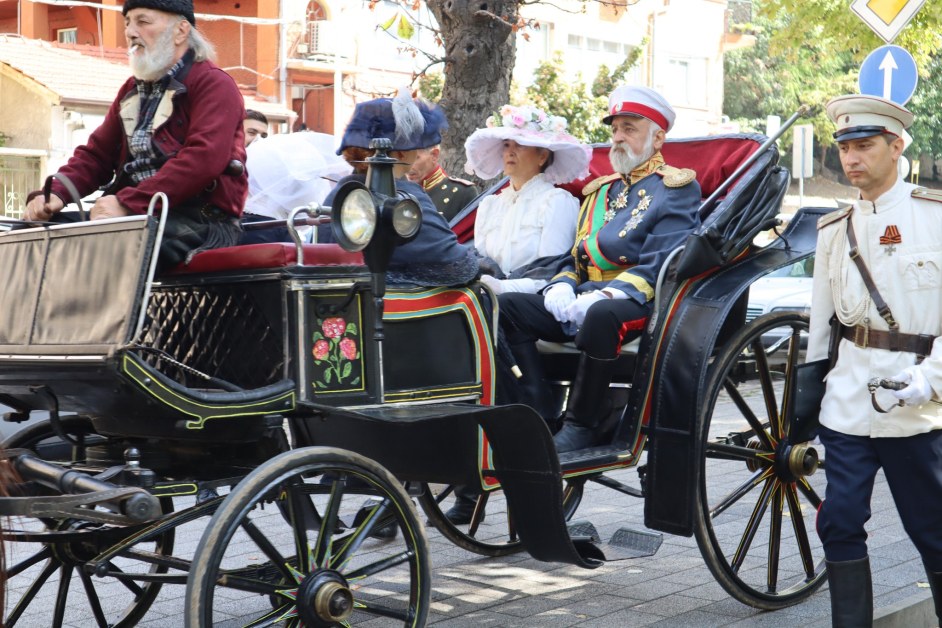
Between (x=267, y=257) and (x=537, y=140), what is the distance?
1933mm

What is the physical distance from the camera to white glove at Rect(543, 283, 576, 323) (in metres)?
4.78

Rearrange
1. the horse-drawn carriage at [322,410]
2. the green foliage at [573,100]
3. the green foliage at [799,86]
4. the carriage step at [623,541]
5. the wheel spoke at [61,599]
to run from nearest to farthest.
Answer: the horse-drawn carriage at [322,410]
the wheel spoke at [61,599]
the carriage step at [623,541]
the green foliage at [573,100]
the green foliage at [799,86]

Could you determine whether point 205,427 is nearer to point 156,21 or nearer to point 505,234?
point 156,21

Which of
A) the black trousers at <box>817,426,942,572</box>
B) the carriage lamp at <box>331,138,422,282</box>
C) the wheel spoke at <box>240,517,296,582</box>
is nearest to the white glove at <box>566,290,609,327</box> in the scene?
the black trousers at <box>817,426,942,572</box>

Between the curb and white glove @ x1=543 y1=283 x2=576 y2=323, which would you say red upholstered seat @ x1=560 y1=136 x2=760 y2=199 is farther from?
the curb

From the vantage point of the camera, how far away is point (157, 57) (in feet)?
12.7

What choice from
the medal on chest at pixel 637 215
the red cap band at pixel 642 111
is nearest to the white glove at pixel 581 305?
the medal on chest at pixel 637 215

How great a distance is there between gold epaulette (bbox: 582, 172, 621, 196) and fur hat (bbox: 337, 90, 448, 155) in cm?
123

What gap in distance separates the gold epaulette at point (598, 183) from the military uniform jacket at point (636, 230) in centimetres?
7

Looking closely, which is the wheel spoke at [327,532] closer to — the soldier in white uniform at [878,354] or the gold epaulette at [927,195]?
the soldier in white uniform at [878,354]

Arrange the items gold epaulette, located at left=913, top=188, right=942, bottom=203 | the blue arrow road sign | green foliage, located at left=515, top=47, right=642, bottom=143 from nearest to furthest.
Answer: gold epaulette, located at left=913, top=188, right=942, bottom=203, the blue arrow road sign, green foliage, located at left=515, top=47, right=642, bottom=143

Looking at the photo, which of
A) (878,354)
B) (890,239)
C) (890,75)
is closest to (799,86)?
(890,75)

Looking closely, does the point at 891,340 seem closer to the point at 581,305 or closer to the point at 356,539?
the point at 581,305

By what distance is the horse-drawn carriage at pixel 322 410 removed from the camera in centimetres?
336
